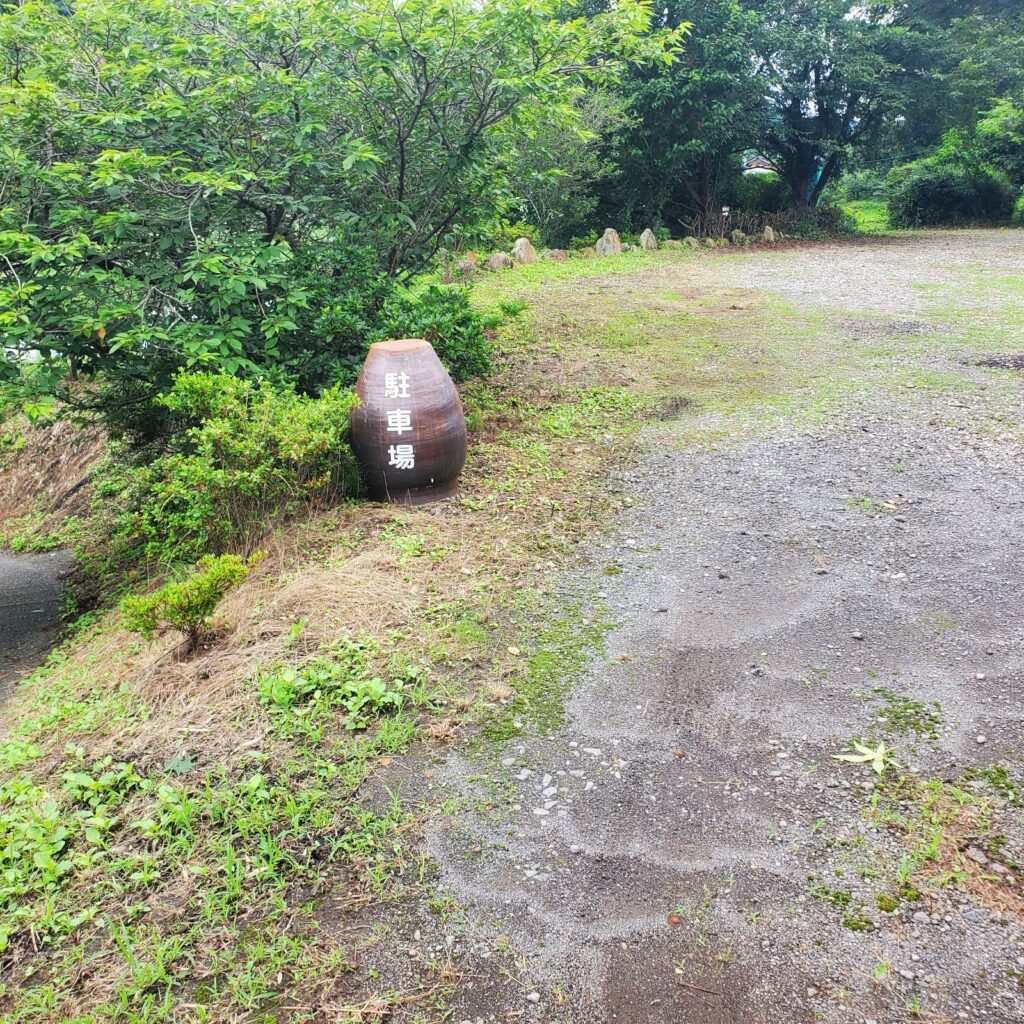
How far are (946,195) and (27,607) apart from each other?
73.4 feet

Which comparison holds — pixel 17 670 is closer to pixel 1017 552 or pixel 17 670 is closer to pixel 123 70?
pixel 123 70

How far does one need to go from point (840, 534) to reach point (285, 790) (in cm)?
335

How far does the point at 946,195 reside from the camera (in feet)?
67.3

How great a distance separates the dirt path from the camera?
2.15m

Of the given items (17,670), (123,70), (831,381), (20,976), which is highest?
(123,70)

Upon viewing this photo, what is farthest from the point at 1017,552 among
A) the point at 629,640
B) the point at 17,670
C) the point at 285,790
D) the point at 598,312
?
the point at 598,312

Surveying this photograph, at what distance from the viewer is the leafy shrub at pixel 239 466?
453 centimetres

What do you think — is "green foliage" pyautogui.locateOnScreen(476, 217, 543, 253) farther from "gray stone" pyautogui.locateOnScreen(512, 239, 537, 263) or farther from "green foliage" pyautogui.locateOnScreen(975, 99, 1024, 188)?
"green foliage" pyautogui.locateOnScreen(975, 99, 1024, 188)

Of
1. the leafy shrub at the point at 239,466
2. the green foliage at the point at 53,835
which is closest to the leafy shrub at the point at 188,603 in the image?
the green foliage at the point at 53,835

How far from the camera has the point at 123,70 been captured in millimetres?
5293

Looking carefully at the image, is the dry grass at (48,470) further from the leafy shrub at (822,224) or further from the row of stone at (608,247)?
the leafy shrub at (822,224)

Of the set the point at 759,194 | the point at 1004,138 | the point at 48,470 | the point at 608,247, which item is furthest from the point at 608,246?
the point at 48,470

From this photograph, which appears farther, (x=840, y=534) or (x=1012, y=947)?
(x=840, y=534)

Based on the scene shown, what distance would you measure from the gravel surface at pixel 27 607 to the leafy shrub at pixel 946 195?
21.5m
